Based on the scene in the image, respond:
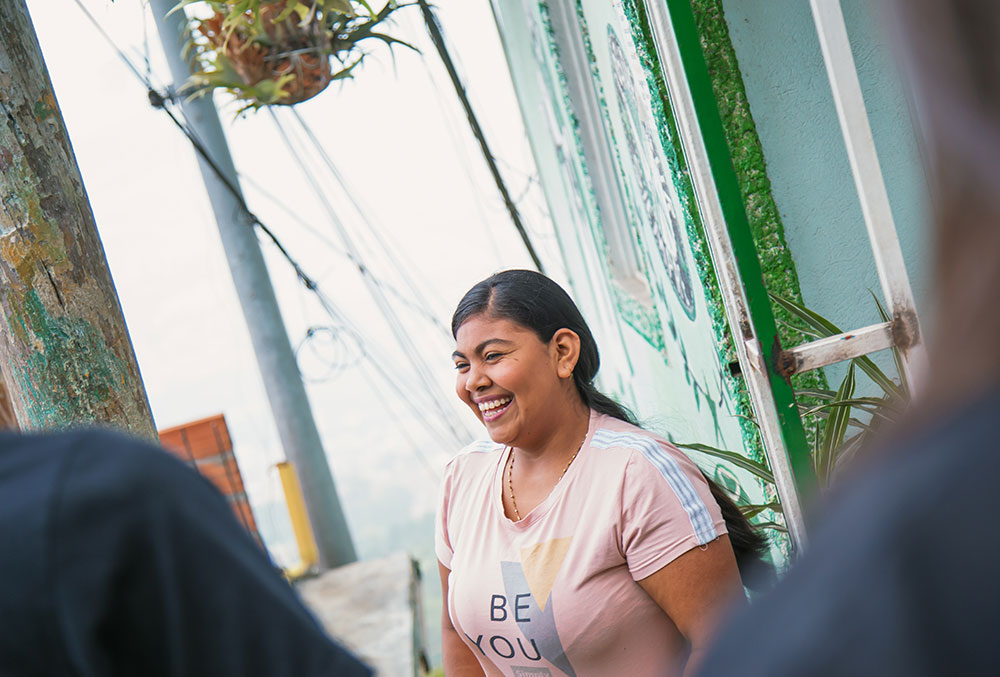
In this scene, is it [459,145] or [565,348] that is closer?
[565,348]

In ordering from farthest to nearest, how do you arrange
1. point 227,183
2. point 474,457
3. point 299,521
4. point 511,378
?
point 299,521
point 227,183
point 474,457
point 511,378

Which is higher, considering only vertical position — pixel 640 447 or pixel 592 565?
pixel 640 447

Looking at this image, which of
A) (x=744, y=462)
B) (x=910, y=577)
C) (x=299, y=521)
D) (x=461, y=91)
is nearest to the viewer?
(x=910, y=577)

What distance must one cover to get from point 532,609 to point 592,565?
152 mm

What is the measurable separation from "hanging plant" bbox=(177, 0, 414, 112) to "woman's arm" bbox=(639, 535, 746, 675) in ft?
7.66

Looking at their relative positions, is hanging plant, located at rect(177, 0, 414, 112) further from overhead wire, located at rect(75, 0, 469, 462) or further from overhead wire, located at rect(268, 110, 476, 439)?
overhead wire, located at rect(268, 110, 476, 439)

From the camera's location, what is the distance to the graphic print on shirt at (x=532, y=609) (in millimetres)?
1835

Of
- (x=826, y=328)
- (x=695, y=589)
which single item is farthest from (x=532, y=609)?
(x=826, y=328)

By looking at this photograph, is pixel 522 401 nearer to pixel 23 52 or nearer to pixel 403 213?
pixel 23 52

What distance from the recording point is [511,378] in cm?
208

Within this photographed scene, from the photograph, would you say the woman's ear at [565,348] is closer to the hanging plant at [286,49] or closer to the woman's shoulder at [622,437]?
the woman's shoulder at [622,437]

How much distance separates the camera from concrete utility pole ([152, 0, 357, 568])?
6.71 meters

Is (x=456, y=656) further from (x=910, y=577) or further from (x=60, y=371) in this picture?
(x=910, y=577)

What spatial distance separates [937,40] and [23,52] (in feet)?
5.70
